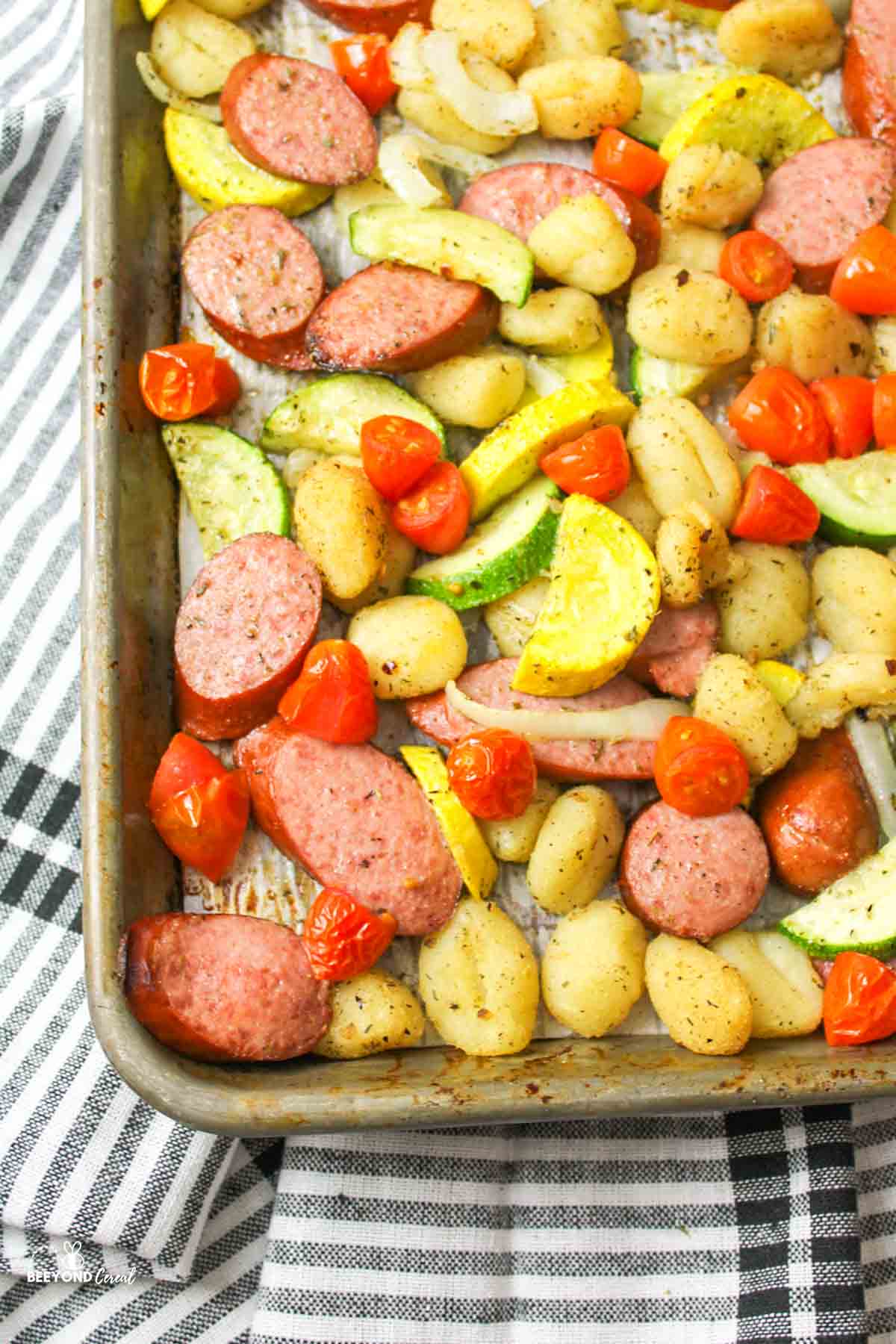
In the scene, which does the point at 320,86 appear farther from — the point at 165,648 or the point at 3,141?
the point at 165,648

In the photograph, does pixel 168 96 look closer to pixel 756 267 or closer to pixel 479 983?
pixel 756 267

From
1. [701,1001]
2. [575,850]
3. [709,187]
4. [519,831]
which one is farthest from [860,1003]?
[709,187]

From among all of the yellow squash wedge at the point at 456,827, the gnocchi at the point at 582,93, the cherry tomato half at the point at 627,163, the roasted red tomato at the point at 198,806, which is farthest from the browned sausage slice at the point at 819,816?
the gnocchi at the point at 582,93

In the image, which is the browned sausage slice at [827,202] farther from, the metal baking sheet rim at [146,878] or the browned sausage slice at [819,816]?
the metal baking sheet rim at [146,878]

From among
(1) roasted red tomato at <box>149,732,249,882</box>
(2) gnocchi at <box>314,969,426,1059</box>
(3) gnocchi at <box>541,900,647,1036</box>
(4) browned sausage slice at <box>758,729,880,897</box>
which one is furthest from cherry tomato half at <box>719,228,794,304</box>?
(2) gnocchi at <box>314,969,426,1059</box>

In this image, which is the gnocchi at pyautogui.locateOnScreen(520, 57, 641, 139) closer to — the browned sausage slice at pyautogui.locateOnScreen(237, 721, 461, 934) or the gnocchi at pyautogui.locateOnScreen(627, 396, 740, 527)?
the gnocchi at pyautogui.locateOnScreen(627, 396, 740, 527)

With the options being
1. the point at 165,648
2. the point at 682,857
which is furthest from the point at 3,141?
the point at 682,857
